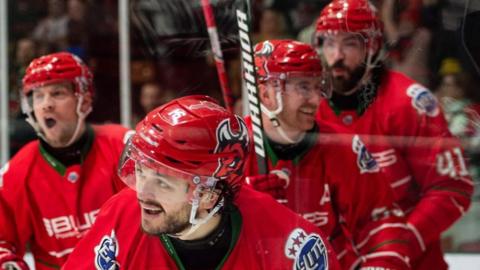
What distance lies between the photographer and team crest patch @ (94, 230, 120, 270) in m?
1.86

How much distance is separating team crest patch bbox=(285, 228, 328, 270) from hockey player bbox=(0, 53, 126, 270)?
1.70ft

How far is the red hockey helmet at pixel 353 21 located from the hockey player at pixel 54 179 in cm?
55

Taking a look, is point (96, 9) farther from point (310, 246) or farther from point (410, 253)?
point (410, 253)

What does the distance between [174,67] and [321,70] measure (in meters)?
0.29

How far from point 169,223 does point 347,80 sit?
1.44 feet

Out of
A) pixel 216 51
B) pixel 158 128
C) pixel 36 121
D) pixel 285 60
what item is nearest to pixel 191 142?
pixel 158 128

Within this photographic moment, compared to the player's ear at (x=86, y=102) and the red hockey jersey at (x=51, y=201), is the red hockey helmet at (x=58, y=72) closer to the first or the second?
the player's ear at (x=86, y=102)

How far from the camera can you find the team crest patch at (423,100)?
1888mm

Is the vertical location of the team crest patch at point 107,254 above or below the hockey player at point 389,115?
below

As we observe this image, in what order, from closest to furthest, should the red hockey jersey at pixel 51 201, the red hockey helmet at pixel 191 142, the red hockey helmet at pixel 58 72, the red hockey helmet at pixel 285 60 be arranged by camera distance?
the red hockey helmet at pixel 191 142 < the red hockey helmet at pixel 285 60 < the red hockey helmet at pixel 58 72 < the red hockey jersey at pixel 51 201

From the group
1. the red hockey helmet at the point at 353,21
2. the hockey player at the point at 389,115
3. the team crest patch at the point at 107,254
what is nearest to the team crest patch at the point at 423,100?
the hockey player at the point at 389,115

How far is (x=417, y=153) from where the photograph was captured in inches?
74.5

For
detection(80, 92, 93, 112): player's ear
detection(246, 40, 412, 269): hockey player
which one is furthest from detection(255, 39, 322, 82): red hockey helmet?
detection(80, 92, 93, 112): player's ear

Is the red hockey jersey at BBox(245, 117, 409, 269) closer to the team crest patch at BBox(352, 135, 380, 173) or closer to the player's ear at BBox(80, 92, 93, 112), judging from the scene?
the team crest patch at BBox(352, 135, 380, 173)
